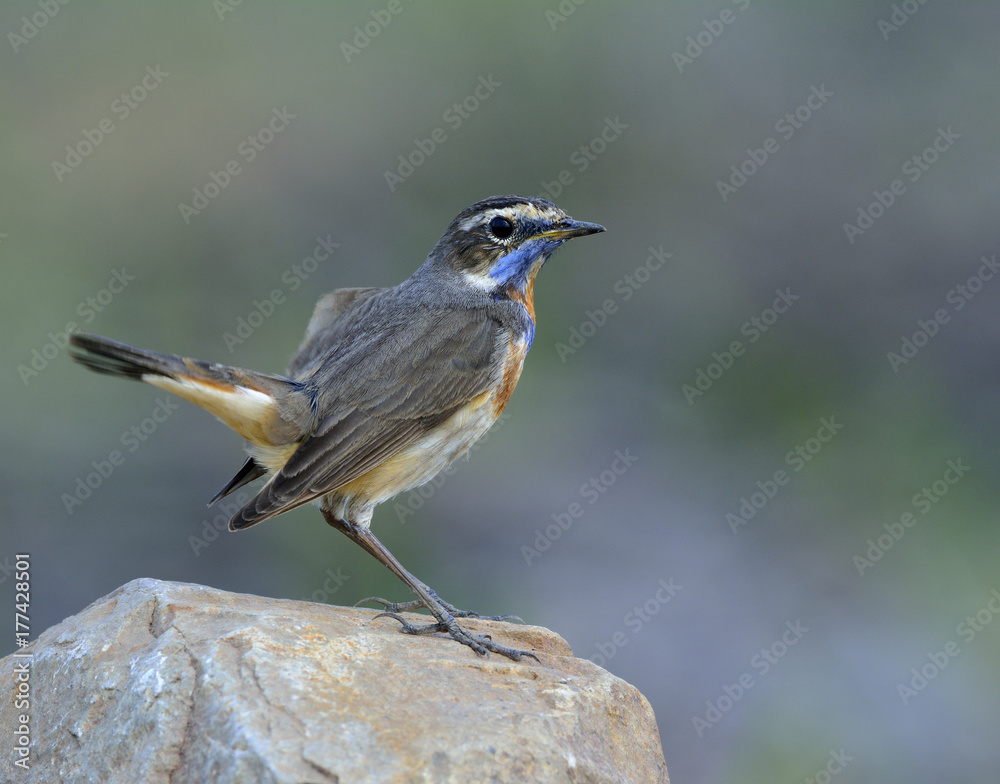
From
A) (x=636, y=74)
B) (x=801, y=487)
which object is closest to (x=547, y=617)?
(x=801, y=487)

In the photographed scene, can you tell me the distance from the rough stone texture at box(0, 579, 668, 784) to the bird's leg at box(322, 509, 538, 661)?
0.23 metres

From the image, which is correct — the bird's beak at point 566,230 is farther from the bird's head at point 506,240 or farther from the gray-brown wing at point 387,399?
the gray-brown wing at point 387,399

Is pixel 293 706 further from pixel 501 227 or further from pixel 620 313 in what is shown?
pixel 620 313

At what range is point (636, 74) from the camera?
55.7 feet

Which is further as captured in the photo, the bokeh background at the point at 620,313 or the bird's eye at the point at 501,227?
the bokeh background at the point at 620,313

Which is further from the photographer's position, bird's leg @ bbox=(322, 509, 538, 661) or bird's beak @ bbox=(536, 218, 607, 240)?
bird's beak @ bbox=(536, 218, 607, 240)

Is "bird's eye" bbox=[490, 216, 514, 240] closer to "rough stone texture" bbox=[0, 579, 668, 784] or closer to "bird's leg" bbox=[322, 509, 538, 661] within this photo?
"bird's leg" bbox=[322, 509, 538, 661]

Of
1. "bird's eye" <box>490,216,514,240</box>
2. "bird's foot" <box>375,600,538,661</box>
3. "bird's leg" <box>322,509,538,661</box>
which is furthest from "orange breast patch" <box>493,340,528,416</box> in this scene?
"bird's foot" <box>375,600,538,661</box>

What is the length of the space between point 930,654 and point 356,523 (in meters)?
7.06

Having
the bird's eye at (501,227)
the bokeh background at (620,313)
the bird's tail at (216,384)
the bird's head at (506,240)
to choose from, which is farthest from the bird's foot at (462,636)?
the bokeh background at (620,313)

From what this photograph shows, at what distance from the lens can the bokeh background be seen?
10930 millimetres

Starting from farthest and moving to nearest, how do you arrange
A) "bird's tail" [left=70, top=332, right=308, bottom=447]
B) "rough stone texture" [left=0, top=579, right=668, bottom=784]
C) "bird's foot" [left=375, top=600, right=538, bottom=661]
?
"bird's foot" [left=375, top=600, right=538, bottom=661] < "bird's tail" [left=70, top=332, right=308, bottom=447] < "rough stone texture" [left=0, top=579, right=668, bottom=784]

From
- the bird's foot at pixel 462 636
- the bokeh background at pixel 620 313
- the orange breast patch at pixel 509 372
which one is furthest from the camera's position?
the bokeh background at pixel 620 313

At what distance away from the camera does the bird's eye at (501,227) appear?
6.96 m
